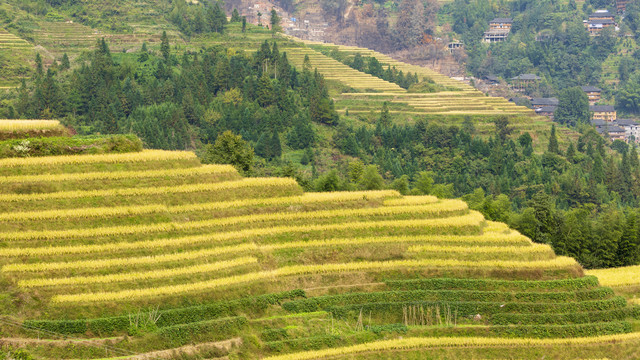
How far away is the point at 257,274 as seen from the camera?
52062 millimetres

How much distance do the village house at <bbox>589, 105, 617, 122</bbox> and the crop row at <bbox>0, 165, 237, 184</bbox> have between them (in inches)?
4693

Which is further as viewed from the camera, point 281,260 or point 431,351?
point 281,260

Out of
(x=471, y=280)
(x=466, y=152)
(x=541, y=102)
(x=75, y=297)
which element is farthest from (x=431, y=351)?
(x=541, y=102)

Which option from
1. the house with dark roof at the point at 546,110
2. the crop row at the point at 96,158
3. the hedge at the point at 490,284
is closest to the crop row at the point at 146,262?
the hedge at the point at 490,284

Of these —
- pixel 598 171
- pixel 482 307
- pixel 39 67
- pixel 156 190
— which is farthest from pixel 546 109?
pixel 156 190

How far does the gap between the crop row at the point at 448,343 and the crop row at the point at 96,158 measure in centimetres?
1637

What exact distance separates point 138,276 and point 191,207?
7.41 meters

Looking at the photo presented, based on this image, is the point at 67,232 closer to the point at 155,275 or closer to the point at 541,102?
the point at 155,275

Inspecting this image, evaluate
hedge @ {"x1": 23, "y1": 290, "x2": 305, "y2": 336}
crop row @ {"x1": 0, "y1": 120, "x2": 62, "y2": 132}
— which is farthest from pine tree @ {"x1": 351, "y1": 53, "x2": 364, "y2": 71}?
hedge @ {"x1": 23, "y1": 290, "x2": 305, "y2": 336}

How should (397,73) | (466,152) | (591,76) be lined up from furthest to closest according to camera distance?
(591,76), (397,73), (466,152)

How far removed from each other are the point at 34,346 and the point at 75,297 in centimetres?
353

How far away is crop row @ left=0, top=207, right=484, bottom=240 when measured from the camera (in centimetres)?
5006

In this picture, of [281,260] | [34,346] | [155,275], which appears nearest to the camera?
[34,346]

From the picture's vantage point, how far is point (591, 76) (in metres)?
187
